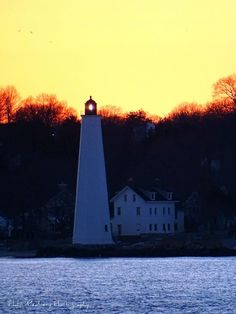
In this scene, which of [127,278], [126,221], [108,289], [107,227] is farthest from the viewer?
[126,221]

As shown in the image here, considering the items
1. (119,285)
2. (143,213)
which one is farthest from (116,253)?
(119,285)

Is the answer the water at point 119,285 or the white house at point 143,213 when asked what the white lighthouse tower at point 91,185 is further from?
the white house at point 143,213

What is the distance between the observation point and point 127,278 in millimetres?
82688

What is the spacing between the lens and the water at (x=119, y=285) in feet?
220

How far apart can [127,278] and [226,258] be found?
16198 mm

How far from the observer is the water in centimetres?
6694

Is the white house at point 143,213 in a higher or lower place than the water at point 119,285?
higher

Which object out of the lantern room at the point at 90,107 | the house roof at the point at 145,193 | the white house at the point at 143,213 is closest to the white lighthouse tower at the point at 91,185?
the lantern room at the point at 90,107

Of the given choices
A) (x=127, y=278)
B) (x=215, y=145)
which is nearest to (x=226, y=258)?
(x=127, y=278)

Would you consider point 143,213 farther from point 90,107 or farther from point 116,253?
point 90,107

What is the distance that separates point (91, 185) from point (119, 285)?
16.1 m

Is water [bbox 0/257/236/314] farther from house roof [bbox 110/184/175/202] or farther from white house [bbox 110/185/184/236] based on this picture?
house roof [bbox 110/184/175/202]

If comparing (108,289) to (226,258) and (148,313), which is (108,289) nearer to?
(148,313)

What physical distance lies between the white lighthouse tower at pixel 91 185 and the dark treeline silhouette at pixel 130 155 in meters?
20.6
